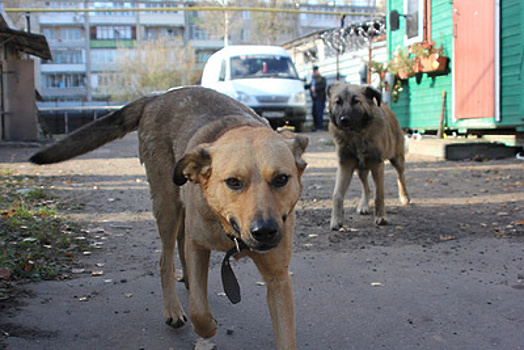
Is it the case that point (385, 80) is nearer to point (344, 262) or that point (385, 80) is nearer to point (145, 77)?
point (344, 262)

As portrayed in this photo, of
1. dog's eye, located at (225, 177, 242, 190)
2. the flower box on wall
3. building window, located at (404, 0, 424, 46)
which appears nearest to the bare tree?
building window, located at (404, 0, 424, 46)

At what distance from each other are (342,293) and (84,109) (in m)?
26.5

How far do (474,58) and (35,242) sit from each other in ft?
A: 31.9

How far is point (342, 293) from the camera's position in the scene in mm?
3645

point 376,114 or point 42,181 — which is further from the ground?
point 376,114

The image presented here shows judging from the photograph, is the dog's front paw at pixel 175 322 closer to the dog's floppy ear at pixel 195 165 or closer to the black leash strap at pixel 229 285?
the black leash strap at pixel 229 285

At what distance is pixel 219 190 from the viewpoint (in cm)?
246

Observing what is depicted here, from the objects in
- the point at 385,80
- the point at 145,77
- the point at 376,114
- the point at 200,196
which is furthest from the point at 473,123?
the point at 145,77

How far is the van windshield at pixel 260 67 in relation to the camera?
1842 centimetres

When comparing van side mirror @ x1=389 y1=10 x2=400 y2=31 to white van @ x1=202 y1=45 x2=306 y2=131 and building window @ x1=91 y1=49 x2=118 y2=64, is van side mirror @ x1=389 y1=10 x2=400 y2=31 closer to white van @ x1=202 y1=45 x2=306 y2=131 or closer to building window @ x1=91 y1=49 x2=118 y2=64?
white van @ x1=202 y1=45 x2=306 y2=131

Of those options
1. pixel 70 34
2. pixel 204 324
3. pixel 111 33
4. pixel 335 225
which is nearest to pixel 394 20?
pixel 335 225

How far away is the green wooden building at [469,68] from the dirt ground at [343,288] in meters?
4.22

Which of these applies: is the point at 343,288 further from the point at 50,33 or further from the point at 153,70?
the point at 50,33

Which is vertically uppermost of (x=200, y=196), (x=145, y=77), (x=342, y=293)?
(x=145, y=77)
